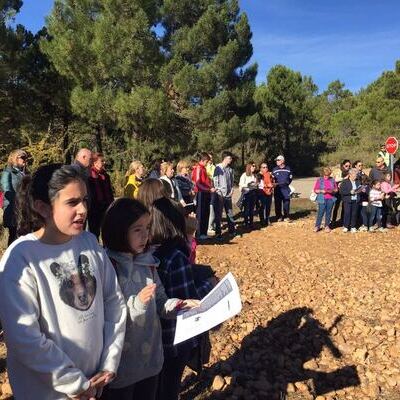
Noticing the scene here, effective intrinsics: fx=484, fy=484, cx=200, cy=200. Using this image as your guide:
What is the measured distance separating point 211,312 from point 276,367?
2185 mm

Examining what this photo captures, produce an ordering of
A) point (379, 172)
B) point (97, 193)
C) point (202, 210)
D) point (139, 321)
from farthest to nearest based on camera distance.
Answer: point (379, 172) → point (202, 210) → point (97, 193) → point (139, 321)

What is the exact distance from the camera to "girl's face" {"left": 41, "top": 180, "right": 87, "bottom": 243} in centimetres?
200

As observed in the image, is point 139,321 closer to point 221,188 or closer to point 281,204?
point 221,188

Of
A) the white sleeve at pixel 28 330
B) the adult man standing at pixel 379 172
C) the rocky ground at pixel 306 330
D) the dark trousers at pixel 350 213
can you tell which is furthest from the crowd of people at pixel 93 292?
the adult man standing at pixel 379 172

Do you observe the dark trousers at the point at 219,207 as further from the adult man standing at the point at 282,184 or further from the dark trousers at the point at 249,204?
the adult man standing at the point at 282,184

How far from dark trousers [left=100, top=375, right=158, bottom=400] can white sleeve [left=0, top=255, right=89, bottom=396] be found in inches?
18.4

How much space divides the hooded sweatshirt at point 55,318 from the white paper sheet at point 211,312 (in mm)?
353

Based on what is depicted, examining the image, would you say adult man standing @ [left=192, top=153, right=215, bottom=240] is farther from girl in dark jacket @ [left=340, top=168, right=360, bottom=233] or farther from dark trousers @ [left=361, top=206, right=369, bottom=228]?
dark trousers @ [left=361, top=206, right=369, bottom=228]

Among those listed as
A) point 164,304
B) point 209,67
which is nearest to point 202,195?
point 164,304

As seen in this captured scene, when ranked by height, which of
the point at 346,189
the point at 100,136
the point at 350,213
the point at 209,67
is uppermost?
the point at 209,67

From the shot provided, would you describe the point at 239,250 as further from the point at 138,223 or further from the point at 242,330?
the point at 138,223

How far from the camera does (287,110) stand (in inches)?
1218

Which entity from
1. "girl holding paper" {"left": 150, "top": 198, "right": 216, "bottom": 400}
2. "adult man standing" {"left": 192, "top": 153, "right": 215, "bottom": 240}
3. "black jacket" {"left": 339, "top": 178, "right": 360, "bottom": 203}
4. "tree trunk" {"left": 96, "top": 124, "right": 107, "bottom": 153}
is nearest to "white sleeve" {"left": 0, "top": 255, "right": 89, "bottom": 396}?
"girl holding paper" {"left": 150, "top": 198, "right": 216, "bottom": 400}

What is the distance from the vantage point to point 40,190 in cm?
204
